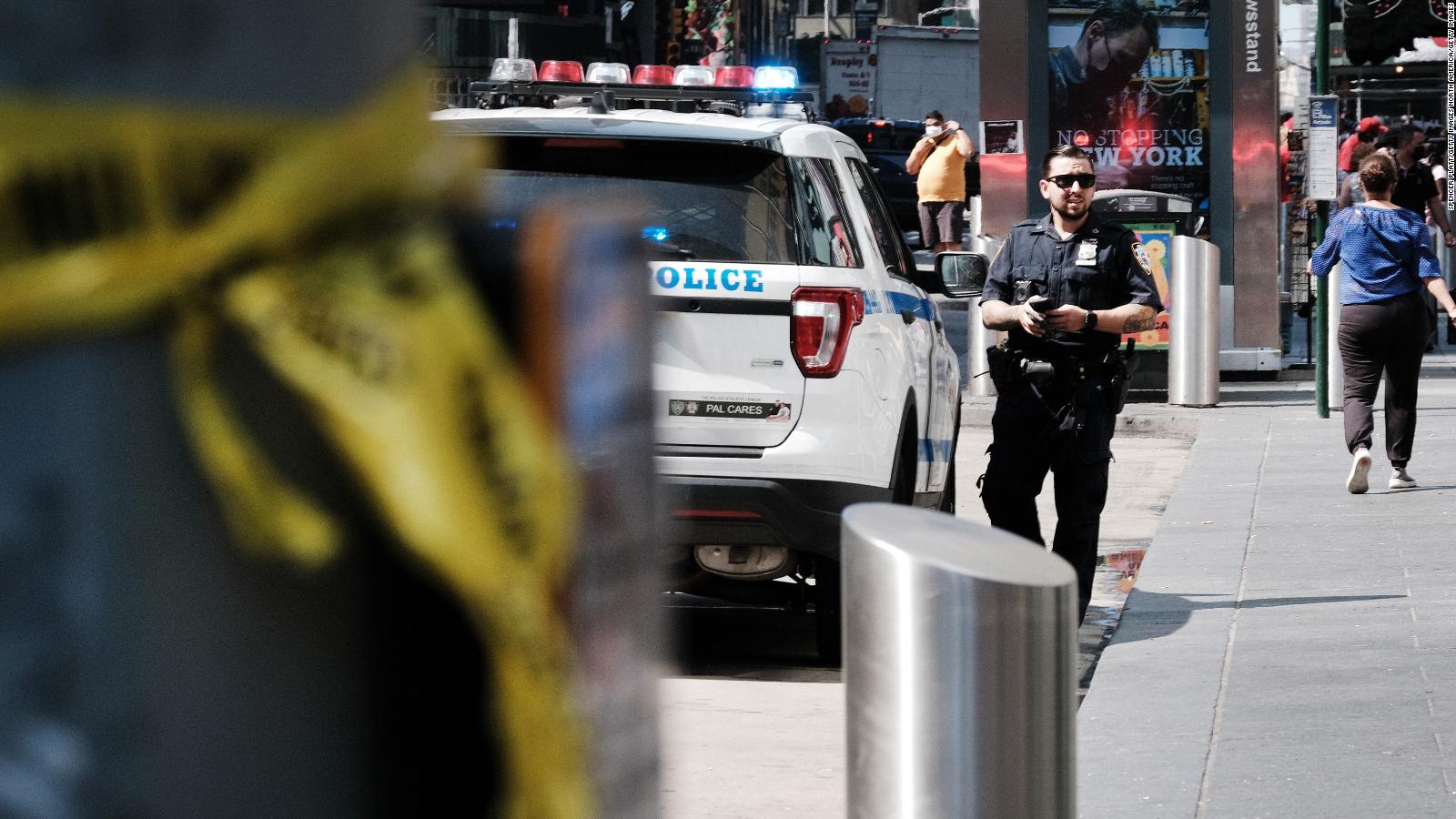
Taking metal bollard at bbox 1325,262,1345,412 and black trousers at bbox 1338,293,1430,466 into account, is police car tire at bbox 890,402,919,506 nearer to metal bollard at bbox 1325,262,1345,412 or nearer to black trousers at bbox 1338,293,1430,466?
black trousers at bbox 1338,293,1430,466

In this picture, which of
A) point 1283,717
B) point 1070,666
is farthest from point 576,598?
point 1283,717

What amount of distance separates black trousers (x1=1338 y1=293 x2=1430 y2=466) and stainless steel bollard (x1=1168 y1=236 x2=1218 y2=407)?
415 cm

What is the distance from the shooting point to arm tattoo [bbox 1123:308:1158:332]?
23.8 ft

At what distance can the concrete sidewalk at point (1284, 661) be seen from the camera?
16.1ft

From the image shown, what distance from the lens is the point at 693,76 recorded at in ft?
25.5

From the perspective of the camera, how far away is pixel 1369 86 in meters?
33.5

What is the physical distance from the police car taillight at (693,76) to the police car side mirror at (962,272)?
1210 millimetres

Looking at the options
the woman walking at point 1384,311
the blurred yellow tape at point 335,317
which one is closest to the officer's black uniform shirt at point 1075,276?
the woman walking at point 1384,311

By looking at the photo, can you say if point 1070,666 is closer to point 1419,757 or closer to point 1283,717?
point 1419,757

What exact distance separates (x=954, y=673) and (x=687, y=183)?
4.10m

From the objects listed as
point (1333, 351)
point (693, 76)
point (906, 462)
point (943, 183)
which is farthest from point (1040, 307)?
point (943, 183)

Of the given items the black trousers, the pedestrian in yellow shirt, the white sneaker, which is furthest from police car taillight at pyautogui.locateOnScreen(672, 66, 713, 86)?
the pedestrian in yellow shirt

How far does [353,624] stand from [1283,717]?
5.04 metres

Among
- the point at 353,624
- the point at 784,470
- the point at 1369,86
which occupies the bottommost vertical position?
the point at 784,470
